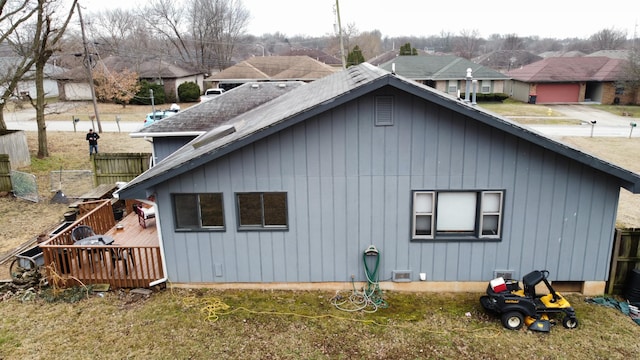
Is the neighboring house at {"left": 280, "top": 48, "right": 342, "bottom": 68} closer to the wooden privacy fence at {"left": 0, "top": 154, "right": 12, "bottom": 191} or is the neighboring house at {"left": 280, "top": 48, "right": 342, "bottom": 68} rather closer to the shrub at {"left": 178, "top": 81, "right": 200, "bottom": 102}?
the shrub at {"left": 178, "top": 81, "right": 200, "bottom": 102}

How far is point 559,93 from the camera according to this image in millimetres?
48625

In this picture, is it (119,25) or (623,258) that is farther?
(119,25)

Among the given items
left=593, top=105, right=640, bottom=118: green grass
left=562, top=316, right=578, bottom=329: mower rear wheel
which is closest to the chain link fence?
left=562, top=316, right=578, bottom=329: mower rear wheel

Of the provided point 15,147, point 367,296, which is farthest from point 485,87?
point 367,296

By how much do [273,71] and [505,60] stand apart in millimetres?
59904

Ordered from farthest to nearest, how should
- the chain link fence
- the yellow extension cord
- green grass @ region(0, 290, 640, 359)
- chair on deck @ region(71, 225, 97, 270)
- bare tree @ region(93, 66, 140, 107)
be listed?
bare tree @ region(93, 66, 140, 107)
the chain link fence
chair on deck @ region(71, 225, 97, 270)
the yellow extension cord
green grass @ region(0, 290, 640, 359)

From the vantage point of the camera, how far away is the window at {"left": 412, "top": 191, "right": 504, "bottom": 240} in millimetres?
9234

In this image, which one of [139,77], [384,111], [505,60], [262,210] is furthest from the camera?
[505,60]

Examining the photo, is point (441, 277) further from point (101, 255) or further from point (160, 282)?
point (101, 255)

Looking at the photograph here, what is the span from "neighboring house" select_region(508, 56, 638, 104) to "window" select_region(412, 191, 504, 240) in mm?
43469

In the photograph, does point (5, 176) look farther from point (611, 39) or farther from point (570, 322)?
point (611, 39)

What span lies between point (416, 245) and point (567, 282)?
3.39m

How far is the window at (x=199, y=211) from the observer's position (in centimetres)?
944

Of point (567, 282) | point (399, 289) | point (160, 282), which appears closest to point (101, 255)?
point (160, 282)
